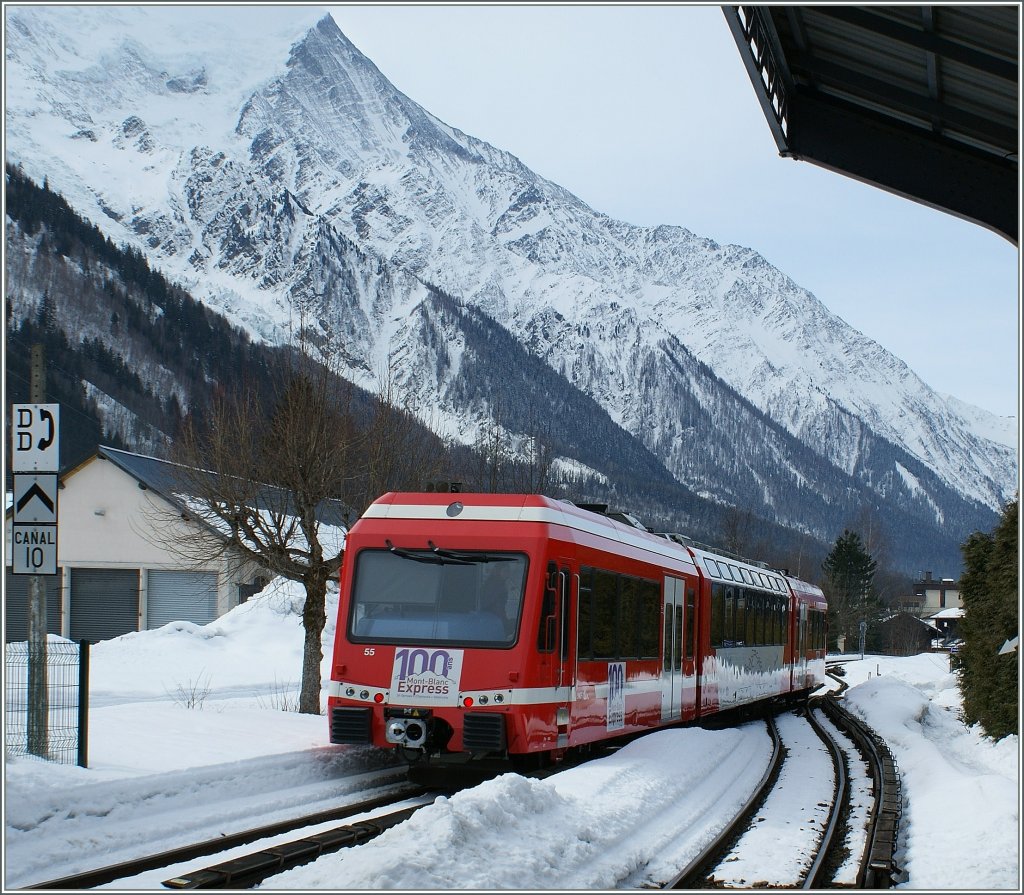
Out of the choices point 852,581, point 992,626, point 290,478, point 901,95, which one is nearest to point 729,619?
point 992,626

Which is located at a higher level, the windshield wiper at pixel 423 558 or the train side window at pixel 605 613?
the windshield wiper at pixel 423 558

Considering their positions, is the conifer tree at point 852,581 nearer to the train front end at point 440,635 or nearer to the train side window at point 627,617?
the train side window at point 627,617

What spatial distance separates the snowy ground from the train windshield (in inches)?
64.5

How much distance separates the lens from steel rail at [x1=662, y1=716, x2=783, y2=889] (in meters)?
9.64

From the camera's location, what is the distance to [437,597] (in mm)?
14102

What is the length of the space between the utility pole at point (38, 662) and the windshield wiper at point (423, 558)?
12.1 feet

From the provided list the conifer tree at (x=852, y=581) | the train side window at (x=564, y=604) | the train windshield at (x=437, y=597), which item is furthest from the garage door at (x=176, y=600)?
the conifer tree at (x=852, y=581)

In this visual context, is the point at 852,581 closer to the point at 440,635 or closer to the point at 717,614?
the point at 717,614

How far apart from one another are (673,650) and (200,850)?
10593mm

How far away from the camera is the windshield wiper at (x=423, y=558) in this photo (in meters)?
14.1

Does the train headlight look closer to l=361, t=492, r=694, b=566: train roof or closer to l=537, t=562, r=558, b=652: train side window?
l=537, t=562, r=558, b=652: train side window

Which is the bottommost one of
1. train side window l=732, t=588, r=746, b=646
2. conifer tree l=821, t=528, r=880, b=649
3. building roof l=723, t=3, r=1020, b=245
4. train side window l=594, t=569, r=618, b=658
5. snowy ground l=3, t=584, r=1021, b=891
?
conifer tree l=821, t=528, r=880, b=649

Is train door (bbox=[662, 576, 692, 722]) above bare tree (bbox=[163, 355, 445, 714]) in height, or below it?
below

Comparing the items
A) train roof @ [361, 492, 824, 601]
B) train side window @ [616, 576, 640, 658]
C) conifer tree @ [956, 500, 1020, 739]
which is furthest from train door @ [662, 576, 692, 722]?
conifer tree @ [956, 500, 1020, 739]
